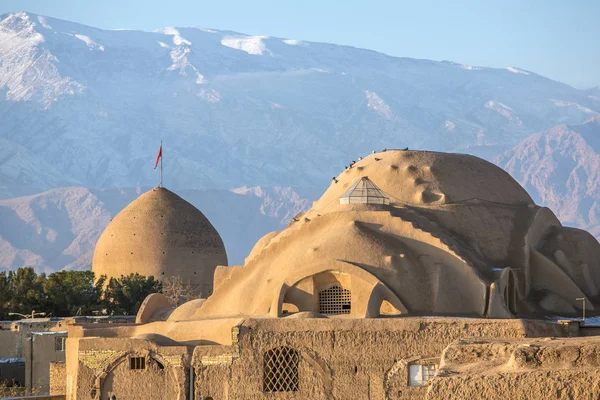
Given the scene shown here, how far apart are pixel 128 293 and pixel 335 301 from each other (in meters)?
18.0

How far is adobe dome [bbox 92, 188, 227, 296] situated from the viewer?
1848 inches

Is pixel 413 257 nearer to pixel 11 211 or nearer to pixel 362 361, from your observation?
pixel 362 361

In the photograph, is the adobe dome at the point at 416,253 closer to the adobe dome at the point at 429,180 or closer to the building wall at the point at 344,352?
the adobe dome at the point at 429,180

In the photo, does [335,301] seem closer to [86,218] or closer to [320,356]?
[320,356]

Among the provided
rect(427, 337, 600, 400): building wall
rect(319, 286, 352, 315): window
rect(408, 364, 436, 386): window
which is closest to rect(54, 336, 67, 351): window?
rect(319, 286, 352, 315): window

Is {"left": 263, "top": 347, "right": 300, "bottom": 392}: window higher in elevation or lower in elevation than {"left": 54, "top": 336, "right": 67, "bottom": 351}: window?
lower

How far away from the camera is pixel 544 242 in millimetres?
31438

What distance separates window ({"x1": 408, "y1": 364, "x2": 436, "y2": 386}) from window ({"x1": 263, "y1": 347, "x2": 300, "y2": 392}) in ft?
7.20

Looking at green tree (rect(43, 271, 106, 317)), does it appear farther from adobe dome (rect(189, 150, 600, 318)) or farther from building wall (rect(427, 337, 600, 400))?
building wall (rect(427, 337, 600, 400))

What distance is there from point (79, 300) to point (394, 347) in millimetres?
22056

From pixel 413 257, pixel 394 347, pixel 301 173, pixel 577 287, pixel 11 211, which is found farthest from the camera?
pixel 301 173

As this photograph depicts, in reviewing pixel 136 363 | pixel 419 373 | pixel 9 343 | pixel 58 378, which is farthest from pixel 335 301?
pixel 9 343

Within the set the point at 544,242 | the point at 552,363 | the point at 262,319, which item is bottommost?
the point at 552,363

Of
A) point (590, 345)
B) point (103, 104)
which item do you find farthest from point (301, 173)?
point (590, 345)
